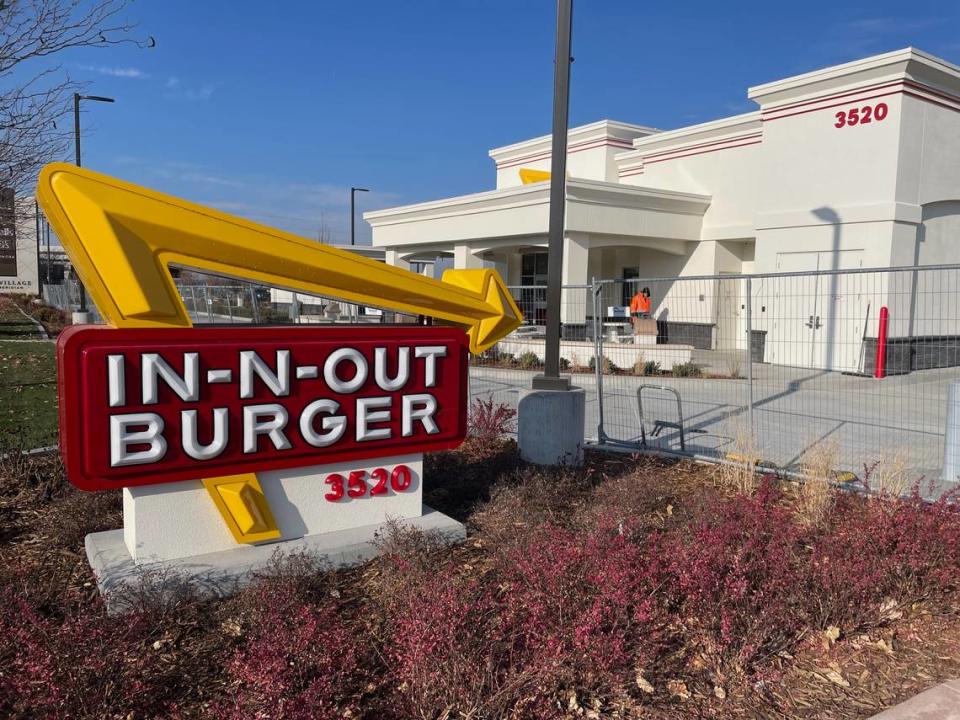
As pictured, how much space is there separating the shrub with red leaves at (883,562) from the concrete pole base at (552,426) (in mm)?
2726

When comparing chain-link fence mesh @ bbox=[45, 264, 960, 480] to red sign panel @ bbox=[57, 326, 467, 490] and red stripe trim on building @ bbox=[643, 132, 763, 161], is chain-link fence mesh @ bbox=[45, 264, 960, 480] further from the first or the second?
red stripe trim on building @ bbox=[643, 132, 763, 161]

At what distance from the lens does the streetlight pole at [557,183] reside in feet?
24.3

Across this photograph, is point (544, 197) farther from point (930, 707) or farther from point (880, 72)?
point (930, 707)

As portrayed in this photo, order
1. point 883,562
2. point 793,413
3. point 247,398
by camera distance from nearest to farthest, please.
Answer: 1. point 883,562
2. point 247,398
3. point 793,413

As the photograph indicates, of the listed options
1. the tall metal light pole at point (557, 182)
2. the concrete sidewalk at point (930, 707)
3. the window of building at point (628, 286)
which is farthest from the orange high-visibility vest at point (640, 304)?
the concrete sidewalk at point (930, 707)

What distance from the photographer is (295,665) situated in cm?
333

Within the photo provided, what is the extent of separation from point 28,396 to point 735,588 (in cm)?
1187

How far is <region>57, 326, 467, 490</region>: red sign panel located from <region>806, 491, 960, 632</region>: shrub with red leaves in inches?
107

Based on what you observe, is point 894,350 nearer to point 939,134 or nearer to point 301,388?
point 939,134

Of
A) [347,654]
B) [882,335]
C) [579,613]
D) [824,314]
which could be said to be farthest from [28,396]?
[882,335]

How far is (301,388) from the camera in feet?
16.3

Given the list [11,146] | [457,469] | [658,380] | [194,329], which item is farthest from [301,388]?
[658,380]

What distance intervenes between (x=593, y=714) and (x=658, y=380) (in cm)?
1196

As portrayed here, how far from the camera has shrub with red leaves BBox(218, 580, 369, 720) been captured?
308cm
